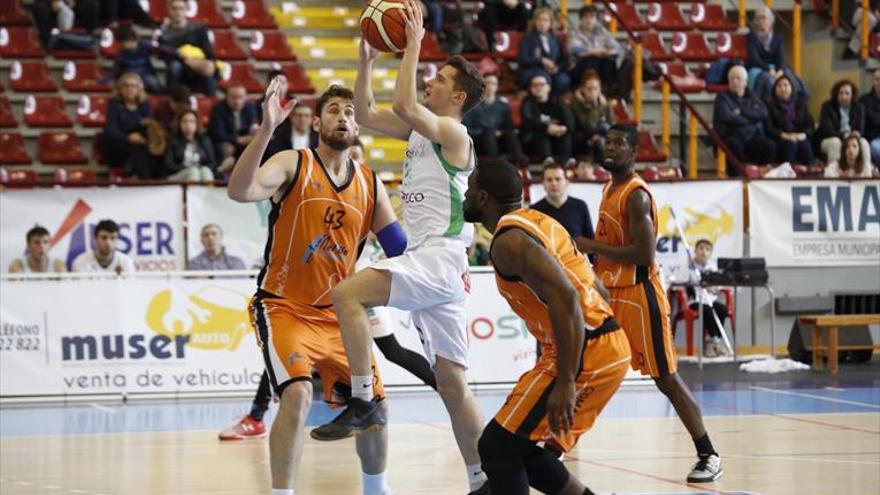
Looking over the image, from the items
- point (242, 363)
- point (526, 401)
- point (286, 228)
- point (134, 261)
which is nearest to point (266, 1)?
point (134, 261)

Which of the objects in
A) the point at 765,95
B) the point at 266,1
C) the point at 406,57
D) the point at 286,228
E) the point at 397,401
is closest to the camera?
the point at 406,57

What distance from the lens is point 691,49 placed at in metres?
19.6

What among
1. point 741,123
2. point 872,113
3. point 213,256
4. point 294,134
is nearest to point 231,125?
point 294,134

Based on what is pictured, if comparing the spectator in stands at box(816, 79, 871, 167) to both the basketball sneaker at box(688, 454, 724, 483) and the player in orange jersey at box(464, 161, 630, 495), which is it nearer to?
the basketball sneaker at box(688, 454, 724, 483)

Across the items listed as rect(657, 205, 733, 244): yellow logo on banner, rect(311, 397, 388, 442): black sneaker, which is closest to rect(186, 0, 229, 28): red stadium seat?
rect(657, 205, 733, 244): yellow logo on banner

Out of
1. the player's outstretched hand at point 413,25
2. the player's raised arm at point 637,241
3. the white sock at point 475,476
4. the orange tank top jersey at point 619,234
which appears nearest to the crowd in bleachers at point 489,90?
the orange tank top jersey at point 619,234

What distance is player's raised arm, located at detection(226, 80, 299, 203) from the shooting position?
6.42 meters

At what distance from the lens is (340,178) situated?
711cm

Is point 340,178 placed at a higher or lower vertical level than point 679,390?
higher

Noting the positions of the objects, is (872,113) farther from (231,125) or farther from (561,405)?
(561,405)

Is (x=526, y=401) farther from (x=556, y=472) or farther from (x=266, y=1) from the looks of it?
(x=266, y=1)

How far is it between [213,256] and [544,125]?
439 centimetres

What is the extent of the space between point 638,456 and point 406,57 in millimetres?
3693

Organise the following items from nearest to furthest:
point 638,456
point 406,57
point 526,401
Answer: point 526,401 → point 406,57 → point 638,456
